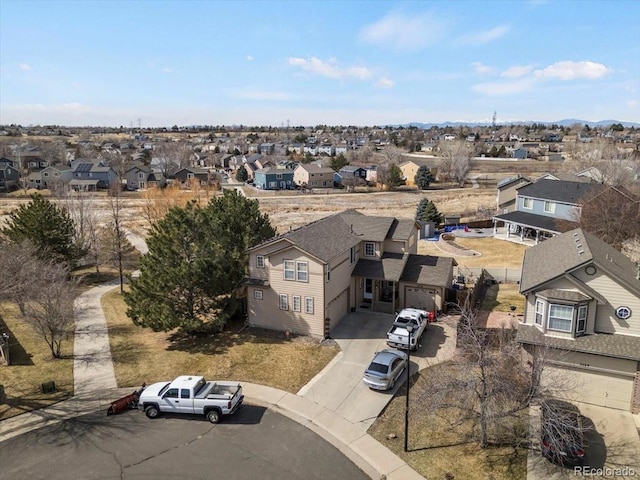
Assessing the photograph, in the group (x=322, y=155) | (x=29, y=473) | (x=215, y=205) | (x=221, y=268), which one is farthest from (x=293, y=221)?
(x=322, y=155)

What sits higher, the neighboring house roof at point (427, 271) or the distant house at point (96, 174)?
the distant house at point (96, 174)

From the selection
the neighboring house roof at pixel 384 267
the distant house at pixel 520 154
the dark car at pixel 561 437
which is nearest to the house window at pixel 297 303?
the neighboring house roof at pixel 384 267

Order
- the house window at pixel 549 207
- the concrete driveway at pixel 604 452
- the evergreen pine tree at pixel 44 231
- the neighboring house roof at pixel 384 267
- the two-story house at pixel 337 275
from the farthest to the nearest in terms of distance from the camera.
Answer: the house window at pixel 549 207, the evergreen pine tree at pixel 44 231, the neighboring house roof at pixel 384 267, the two-story house at pixel 337 275, the concrete driveway at pixel 604 452

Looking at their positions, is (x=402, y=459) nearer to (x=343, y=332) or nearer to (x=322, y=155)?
(x=343, y=332)

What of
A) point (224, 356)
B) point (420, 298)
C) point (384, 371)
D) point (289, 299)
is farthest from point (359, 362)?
point (420, 298)

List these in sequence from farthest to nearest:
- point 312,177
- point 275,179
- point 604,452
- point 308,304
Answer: point 275,179, point 312,177, point 308,304, point 604,452

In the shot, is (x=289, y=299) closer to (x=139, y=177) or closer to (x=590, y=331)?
(x=590, y=331)

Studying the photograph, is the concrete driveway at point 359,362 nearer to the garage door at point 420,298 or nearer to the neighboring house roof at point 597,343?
the garage door at point 420,298
